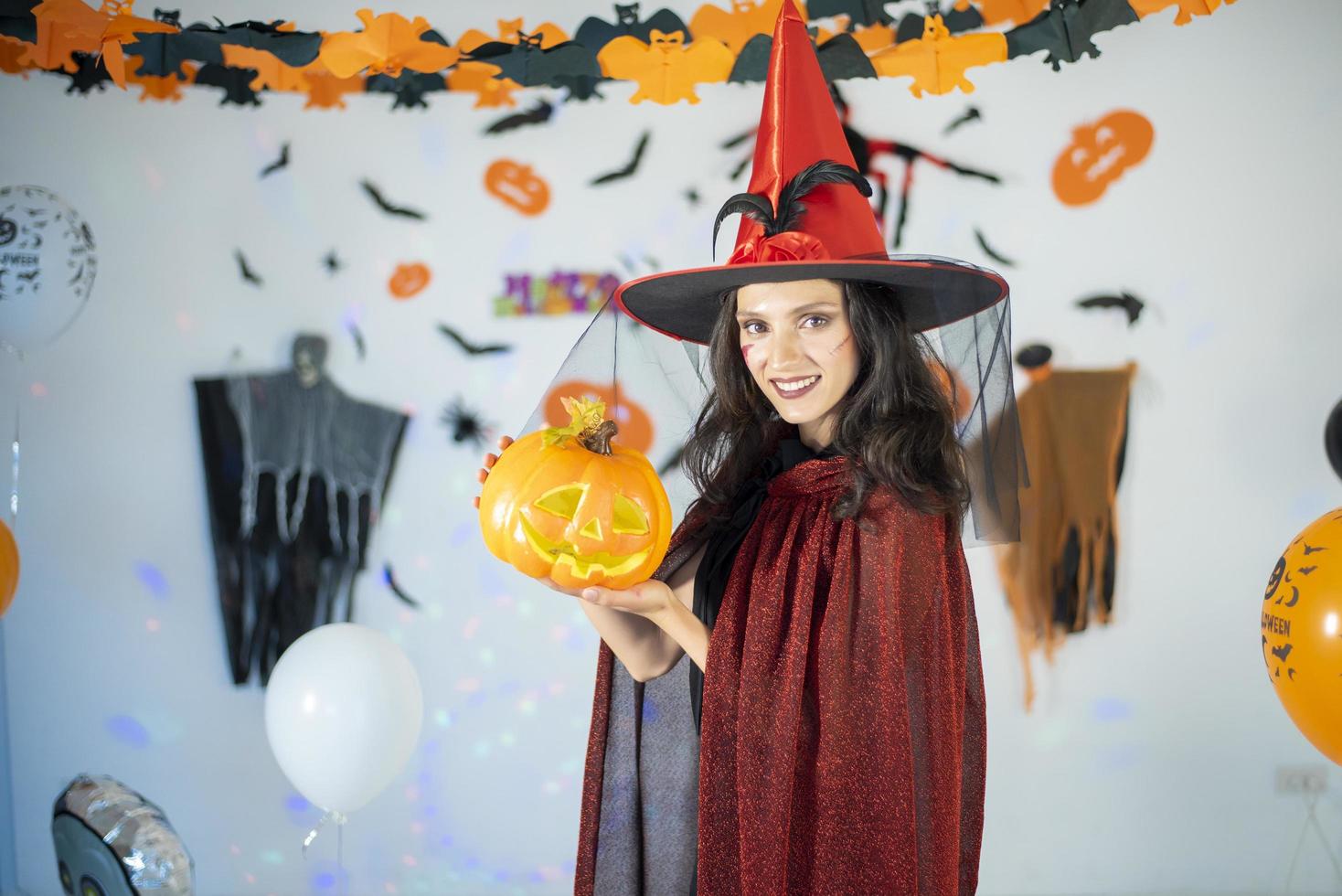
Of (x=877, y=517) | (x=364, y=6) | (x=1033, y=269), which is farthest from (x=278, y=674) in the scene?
(x=1033, y=269)

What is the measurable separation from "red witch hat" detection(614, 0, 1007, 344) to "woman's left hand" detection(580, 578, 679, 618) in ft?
1.58

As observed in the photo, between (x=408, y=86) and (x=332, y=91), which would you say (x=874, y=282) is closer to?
(x=408, y=86)

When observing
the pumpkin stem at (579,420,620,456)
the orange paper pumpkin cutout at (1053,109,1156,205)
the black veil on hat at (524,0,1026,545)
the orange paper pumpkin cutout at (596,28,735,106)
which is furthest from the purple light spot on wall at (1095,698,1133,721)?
the pumpkin stem at (579,420,620,456)

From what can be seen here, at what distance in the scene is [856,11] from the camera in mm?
3309

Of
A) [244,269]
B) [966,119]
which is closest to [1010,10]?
[966,119]

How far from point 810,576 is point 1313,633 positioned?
1.21 meters

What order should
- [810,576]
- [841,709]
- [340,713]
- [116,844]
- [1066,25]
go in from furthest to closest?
[1066,25], [340,713], [116,844], [810,576], [841,709]

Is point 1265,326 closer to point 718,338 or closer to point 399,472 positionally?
point 718,338

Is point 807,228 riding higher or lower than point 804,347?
higher

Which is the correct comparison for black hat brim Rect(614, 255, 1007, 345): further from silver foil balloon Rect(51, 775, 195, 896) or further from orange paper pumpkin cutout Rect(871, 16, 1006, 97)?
orange paper pumpkin cutout Rect(871, 16, 1006, 97)

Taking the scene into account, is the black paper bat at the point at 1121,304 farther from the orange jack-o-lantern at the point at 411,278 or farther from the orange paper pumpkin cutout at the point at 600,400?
the orange jack-o-lantern at the point at 411,278

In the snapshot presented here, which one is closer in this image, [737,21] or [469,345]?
[737,21]

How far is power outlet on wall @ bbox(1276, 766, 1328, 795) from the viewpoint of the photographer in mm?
3414

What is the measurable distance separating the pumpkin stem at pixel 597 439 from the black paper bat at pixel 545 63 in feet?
6.86
